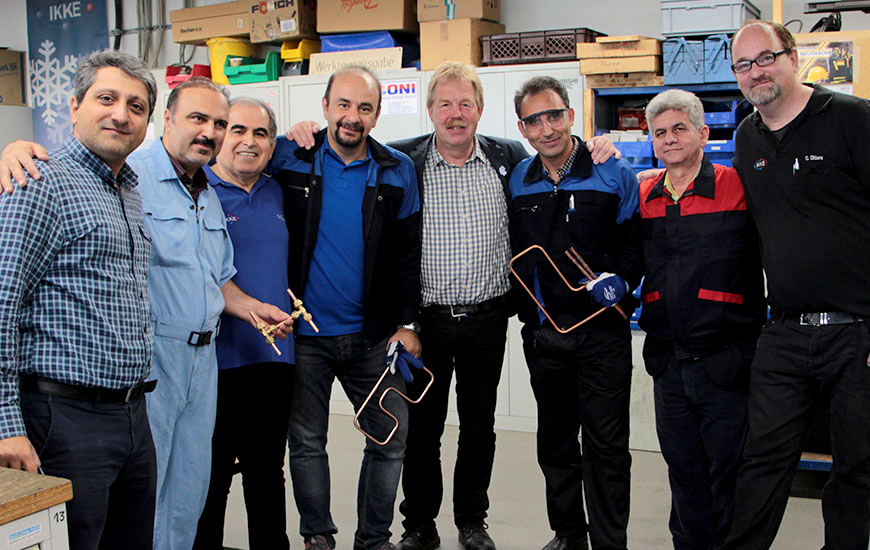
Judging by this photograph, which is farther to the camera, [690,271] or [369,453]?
[369,453]

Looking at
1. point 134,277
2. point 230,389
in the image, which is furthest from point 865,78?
point 134,277

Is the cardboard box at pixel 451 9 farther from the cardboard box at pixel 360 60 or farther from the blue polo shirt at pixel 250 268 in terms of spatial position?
the blue polo shirt at pixel 250 268

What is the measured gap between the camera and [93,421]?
201cm

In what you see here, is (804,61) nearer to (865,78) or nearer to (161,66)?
(865,78)

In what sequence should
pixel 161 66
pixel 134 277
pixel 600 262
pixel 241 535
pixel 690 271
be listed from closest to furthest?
pixel 134 277 → pixel 690 271 → pixel 600 262 → pixel 241 535 → pixel 161 66

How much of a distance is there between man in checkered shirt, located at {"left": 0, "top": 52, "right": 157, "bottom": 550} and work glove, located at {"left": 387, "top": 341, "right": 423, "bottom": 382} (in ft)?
3.33

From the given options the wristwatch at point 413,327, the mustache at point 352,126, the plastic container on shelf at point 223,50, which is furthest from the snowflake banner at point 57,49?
the wristwatch at point 413,327

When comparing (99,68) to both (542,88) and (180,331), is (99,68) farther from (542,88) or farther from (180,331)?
(542,88)

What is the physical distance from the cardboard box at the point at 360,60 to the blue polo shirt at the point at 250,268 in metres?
2.59

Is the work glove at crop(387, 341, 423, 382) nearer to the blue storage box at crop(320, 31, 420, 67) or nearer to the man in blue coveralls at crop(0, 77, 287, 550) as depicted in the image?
the man in blue coveralls at crop(0, 77, 287, 550)

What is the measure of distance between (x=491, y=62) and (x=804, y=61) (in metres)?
1.76

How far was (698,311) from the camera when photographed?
2793mm

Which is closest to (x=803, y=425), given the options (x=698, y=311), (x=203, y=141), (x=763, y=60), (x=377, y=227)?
(x=698, y=311)

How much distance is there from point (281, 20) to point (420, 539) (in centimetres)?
364
